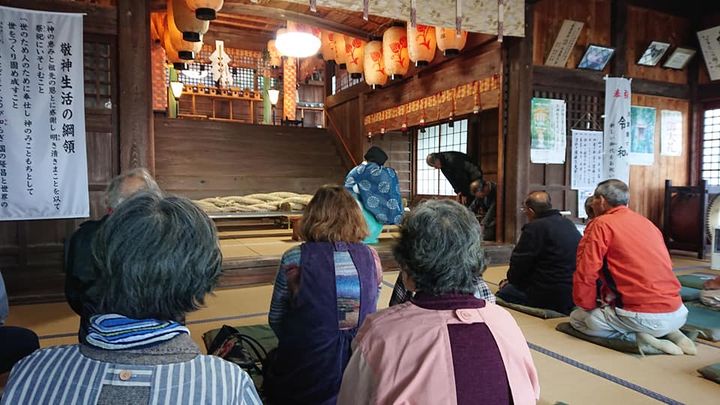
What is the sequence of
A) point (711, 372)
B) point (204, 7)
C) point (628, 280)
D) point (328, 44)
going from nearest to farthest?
1. point (711, 372)
2. point (628, 280)
3. point (204, 7)
4. point (328, 44)

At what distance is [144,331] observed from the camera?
80cm

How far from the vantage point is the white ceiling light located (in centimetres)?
666

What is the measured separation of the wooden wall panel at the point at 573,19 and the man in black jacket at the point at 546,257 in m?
2.91

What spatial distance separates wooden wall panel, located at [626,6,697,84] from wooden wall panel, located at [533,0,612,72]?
1.42 ft

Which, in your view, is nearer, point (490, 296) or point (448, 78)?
point (490, 296)

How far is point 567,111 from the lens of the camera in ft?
19.5

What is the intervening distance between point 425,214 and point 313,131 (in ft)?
27.4

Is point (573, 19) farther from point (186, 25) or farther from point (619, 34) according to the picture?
point (186, 25)

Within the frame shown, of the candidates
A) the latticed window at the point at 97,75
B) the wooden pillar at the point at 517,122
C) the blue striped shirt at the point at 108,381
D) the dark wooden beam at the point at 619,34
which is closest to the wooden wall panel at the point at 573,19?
the dark wooden beam at the point at 619,34

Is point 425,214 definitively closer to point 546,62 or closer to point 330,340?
point 330,340

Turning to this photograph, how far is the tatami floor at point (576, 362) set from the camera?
7.11ft

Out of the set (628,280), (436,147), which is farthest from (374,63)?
(628,280)

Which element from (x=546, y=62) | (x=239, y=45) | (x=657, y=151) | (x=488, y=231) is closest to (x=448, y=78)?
(x=546, y=62)

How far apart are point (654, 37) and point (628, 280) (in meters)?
5.26
